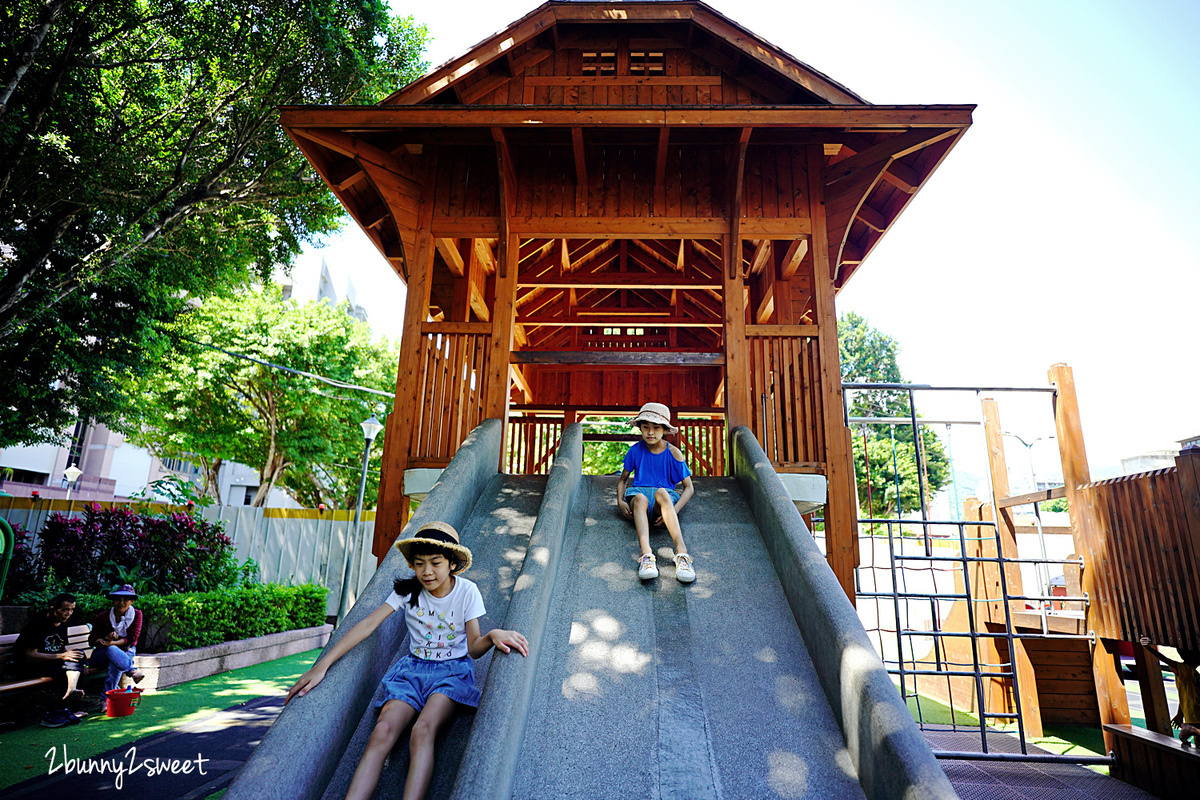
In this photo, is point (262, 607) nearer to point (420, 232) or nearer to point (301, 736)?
point (420, 232)

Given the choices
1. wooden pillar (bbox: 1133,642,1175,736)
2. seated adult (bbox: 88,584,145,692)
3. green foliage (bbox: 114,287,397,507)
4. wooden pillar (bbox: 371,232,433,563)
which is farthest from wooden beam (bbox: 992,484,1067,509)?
green foliage (bbox: 114,287,397,507)

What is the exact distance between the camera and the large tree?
10016mm

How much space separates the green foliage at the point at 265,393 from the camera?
67.7 ft

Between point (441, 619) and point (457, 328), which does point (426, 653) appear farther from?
point (457, 328)

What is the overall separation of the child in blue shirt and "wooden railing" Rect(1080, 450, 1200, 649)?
Answer: 16.8 feet

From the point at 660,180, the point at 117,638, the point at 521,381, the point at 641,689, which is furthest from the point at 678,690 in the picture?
the point at 521,381

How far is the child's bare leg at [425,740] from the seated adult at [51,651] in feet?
21.2

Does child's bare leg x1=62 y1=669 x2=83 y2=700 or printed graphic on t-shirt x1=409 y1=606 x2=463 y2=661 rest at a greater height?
printed graphic on t-shirt x1=409 y1=606 x2=463 y2=661

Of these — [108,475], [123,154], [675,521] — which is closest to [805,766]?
[675,521]

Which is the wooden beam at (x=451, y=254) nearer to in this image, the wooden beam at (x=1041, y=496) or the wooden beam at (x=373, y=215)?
the wooden beam at (x=373, y=215)

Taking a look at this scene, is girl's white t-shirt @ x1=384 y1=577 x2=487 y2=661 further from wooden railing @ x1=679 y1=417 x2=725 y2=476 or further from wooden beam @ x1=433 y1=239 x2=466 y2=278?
wooden railing @ x1=679 y1=417 x2=725 y2=476

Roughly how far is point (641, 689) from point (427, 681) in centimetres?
108

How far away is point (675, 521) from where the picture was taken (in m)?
4.61

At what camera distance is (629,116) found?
632 cm
